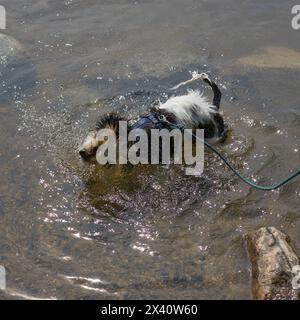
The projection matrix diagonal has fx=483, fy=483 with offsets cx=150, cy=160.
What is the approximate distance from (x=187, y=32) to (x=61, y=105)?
10.7 ft

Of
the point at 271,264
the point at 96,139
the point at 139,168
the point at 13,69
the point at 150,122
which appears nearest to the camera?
the point at 271,264

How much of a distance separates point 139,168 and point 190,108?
3.47ft

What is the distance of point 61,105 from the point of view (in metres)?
7.46

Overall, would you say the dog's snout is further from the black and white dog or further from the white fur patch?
the white fur patch

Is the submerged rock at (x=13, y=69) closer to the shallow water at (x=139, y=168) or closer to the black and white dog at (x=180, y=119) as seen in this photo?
the shallow water at (x=139, y=168)

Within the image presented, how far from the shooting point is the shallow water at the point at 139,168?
4957 mm

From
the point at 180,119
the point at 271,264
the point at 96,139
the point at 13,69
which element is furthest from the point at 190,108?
the point at 13,69

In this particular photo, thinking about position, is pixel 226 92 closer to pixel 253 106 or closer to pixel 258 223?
pixel 253 106

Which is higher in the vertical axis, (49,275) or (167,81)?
(167,81)

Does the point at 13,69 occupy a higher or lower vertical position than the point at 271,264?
higher

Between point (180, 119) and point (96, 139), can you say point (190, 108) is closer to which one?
point (180, 119)

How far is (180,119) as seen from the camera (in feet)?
20.4

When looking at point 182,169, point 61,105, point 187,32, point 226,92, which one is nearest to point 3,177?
point 61,105
